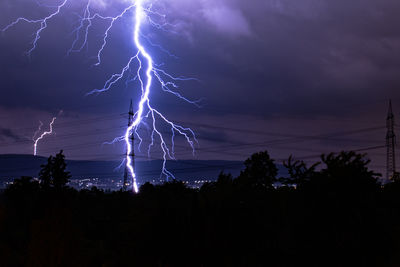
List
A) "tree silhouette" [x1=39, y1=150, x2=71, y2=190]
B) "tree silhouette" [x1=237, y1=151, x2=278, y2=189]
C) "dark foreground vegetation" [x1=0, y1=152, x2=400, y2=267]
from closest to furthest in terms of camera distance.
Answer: "dark foreground vegetation" [x1=0, y1=152, x2=400, y2=267], "tree silhouette" [x1=39, y1=150, x2=71, y2=190], "tree silhouette" [x1=237, y1=151, x2=278, y2=189]

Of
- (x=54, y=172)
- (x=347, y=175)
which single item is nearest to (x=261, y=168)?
(x=54, y=172)

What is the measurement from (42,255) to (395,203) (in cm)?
1304

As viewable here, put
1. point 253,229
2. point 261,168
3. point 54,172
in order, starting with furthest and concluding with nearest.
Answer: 1. point 261,168
2. point 54,172
3. point 253,229

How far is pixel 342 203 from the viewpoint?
14.0 meters

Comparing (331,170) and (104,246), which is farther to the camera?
(104,246)

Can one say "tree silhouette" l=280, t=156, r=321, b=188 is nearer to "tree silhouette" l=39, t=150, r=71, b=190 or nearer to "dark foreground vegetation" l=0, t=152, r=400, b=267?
"dark foreground vegetation" l=0, t=152, r=400, b=267

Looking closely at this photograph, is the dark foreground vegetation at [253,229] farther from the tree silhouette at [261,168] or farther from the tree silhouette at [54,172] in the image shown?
the tree silhouette at [261,168]

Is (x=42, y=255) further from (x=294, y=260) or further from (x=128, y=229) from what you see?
(x=294, y=260)

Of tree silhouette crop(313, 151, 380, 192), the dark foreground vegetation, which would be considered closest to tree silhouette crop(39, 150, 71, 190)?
the dark foreground vegetation

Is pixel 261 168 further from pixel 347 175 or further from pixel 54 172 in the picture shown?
pixel 347 175

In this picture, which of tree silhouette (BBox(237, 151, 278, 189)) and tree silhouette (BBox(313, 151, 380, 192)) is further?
tree silhouette (BBox(237, 151, 278, 189))

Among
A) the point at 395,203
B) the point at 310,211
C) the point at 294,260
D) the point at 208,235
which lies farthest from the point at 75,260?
the point at 395,203

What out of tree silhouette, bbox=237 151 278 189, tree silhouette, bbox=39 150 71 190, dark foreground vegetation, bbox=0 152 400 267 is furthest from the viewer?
tree silhouette, bbox=237 151 278 189

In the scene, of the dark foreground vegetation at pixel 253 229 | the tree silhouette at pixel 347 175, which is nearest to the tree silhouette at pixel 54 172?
the dark foreground vegetation at pixel 253 229
